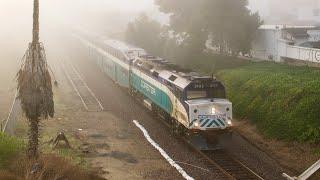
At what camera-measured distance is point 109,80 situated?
5097 centimetres

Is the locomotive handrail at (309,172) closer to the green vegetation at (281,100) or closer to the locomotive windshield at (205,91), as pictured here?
the green vegetation at (281,100)

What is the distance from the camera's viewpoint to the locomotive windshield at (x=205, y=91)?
82.1 feet

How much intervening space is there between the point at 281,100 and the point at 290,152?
195 inches

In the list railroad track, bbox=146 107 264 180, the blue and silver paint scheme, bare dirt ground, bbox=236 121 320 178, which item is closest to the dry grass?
railroad track, bbox=146 107 264 180

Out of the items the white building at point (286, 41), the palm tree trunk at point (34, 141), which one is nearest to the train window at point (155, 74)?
the palm tree trunk at point (34, 141)

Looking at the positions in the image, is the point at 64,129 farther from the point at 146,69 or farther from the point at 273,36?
the point at 273,36

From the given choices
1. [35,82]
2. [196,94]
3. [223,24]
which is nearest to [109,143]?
[196,94]

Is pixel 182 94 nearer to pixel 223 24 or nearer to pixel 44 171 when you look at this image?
pixel 44 171

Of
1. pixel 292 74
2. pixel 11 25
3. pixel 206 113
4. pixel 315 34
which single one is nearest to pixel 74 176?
pixel 206 113

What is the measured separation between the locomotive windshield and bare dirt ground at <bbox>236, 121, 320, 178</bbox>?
376cm

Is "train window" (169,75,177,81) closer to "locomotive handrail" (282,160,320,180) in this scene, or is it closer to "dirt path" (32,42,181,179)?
"dirt path" (32,42,181,179)

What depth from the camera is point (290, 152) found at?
24.5 m

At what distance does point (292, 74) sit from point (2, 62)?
43706mm

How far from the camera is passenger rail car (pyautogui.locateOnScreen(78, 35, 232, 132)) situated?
79.5ft
